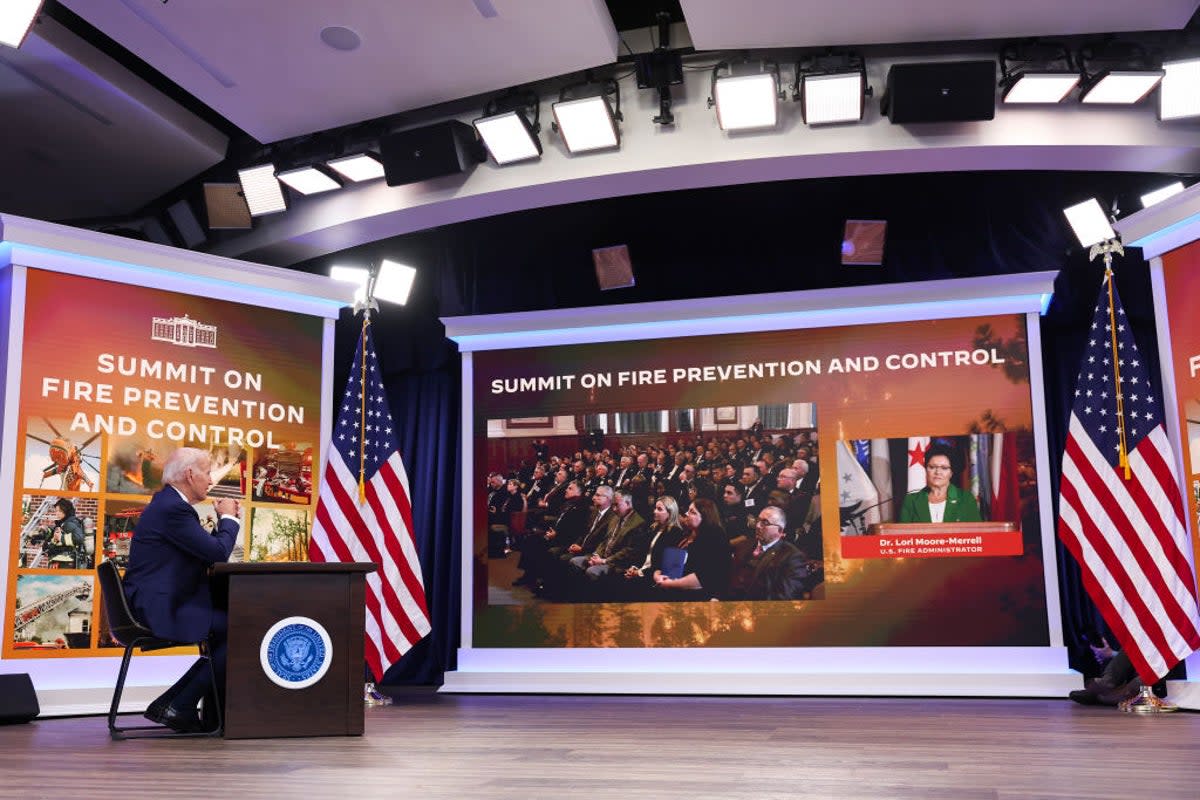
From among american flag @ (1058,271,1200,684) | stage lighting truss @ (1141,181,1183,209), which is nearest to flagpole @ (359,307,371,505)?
american flag @ (1058,271,1200,684)

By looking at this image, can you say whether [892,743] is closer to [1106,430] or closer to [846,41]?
[1106,430]

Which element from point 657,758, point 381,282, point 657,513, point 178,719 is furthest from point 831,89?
point 178,719

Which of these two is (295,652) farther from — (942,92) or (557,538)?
(942,92)

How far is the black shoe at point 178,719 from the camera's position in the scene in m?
4.61

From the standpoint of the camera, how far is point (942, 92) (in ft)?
19.1

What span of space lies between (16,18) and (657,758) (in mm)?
4314

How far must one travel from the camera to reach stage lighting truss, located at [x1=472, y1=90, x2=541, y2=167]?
6203 mm

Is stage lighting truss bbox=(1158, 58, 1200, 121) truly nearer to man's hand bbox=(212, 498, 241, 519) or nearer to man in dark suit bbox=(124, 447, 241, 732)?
man in dark suit bbox=(124, 447, 241, 732)

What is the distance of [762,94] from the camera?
233 inches

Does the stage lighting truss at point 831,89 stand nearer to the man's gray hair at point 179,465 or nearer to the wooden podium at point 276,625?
the wooden podium at point 276,625

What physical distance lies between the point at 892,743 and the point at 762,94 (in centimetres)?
344

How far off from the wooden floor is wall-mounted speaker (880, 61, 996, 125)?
10.3ft

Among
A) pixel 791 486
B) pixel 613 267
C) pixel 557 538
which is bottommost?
pixel 557 538

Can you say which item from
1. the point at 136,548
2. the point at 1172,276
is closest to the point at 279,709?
the point at 136,548
